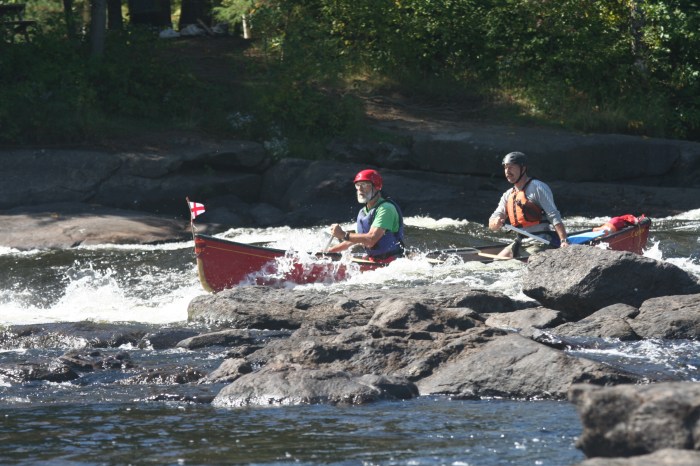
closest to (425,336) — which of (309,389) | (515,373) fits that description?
(515,373)

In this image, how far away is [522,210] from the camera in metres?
12.1

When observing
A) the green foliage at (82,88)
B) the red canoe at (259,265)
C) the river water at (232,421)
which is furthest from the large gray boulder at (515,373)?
the green foliage at (82,88)

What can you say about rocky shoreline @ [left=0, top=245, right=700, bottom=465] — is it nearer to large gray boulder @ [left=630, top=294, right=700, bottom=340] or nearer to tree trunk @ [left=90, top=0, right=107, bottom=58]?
large gray boulder @ [left=630, top=294, right=700, bottom=340]

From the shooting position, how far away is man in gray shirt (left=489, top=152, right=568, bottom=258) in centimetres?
1184

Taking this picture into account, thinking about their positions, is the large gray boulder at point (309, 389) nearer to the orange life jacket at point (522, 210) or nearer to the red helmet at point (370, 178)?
the red helmet at point (370, 178)

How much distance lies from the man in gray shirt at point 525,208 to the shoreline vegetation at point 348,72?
8.24 metres

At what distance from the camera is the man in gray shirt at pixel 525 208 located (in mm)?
11836

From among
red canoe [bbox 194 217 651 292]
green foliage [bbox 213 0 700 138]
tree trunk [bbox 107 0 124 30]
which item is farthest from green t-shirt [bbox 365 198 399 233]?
tree trunk [bbox 107 0 124 30]

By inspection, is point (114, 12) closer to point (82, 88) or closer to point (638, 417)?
point (82, 88)

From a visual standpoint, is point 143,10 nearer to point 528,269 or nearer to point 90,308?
point 90,308

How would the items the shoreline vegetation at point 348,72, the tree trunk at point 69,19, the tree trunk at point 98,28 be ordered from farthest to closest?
1. the tree trunk at point 69,19
2. the tree trunk at point 98,28
3. the shoreline vegetation at point 348,72

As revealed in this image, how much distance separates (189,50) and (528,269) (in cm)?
1567

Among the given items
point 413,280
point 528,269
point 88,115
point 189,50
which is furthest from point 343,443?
point 189,50

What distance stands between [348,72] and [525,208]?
452 inches
